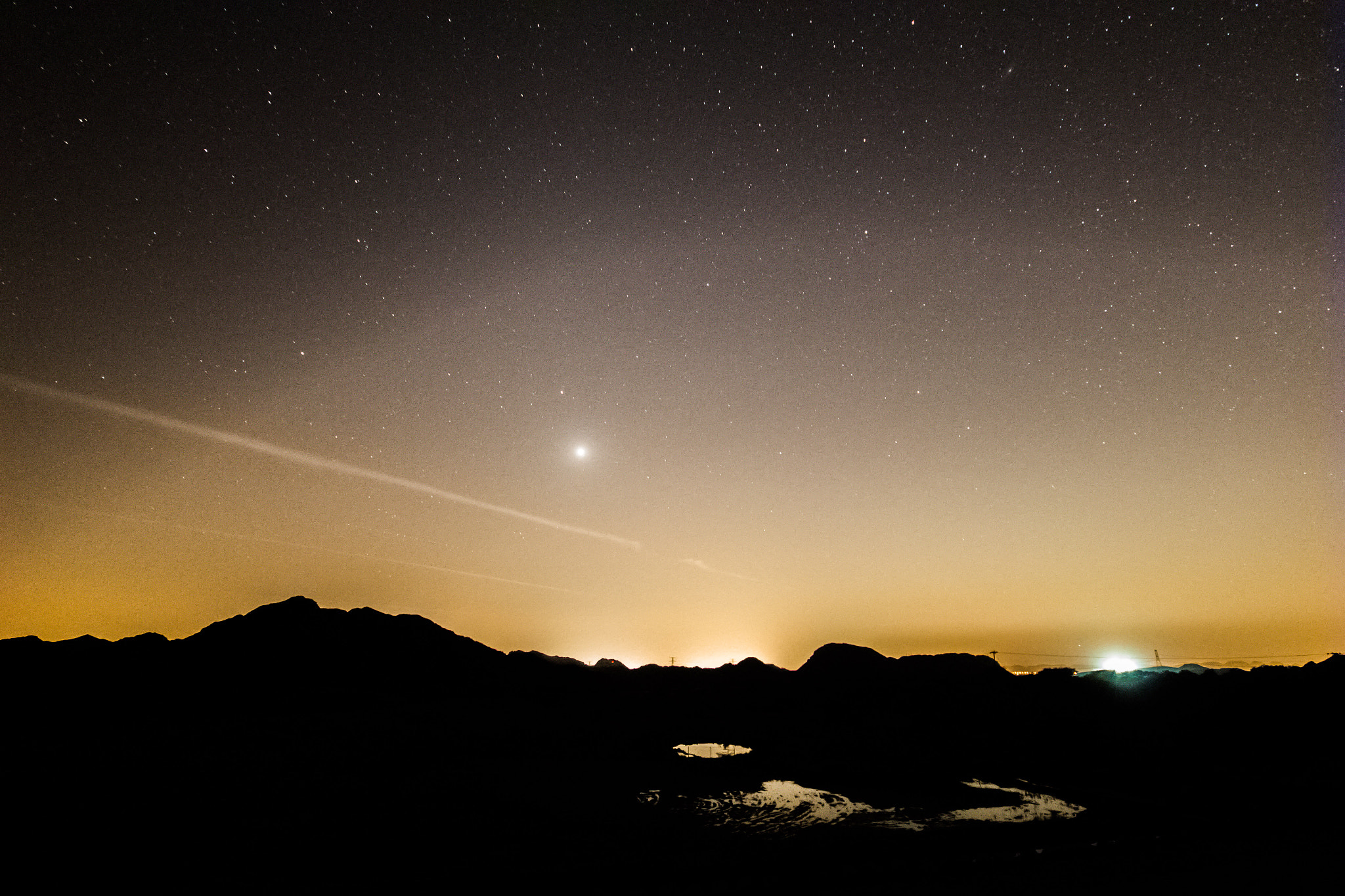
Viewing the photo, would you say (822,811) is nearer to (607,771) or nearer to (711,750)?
(607,771)

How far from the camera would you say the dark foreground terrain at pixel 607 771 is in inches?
424

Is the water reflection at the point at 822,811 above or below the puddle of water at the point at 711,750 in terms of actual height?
above

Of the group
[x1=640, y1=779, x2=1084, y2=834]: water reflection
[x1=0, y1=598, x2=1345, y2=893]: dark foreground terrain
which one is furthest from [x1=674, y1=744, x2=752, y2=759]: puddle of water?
[x1=640, y1=779, x2=1084, y2=834]: water reflection

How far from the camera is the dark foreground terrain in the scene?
10781 mm

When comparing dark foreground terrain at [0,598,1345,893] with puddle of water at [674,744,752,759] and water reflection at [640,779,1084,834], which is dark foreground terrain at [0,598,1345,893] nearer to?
water reflection at [640,779,1084,834]

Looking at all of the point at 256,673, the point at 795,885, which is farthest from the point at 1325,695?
the point at 256,673

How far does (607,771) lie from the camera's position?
2131 cm

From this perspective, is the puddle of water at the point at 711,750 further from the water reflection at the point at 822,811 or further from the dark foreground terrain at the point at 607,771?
the water reflection at the point at 822,811

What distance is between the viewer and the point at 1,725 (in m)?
27.6

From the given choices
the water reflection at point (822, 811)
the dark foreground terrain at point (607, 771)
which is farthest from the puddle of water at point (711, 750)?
the water reflection at point (822, 811)

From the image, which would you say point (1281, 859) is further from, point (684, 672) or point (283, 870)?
point (684, 672)

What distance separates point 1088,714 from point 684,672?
30201mm

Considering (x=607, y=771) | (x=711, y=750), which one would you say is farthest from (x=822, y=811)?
(x=711, y=750)

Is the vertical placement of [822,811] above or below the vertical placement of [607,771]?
above
